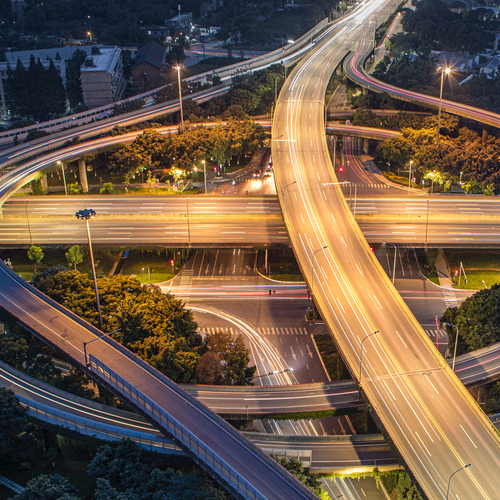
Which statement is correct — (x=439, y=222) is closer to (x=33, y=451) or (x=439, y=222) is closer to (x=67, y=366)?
(x=67, y=366)

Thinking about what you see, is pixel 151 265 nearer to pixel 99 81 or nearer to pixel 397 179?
pixel 397 179

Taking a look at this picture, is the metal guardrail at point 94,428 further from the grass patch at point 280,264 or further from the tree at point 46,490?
the grass patch at point 280,264

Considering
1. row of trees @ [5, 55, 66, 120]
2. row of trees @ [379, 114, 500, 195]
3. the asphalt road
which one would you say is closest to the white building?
row of trees @ [5, 55, 66, 120]

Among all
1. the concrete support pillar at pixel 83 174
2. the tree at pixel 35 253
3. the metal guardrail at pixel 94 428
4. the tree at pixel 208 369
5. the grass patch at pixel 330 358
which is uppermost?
the concrete support pillar at pixel 83 174

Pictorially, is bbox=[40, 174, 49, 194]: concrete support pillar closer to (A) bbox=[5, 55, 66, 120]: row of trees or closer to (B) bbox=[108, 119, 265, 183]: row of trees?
(B) bbox=[108, 119, 265, 183]: row of trees

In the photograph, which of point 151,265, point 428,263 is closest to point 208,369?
point 151,265

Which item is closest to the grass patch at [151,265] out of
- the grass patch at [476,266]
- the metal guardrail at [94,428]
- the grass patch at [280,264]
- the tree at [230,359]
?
the grass patch at [280,264]
